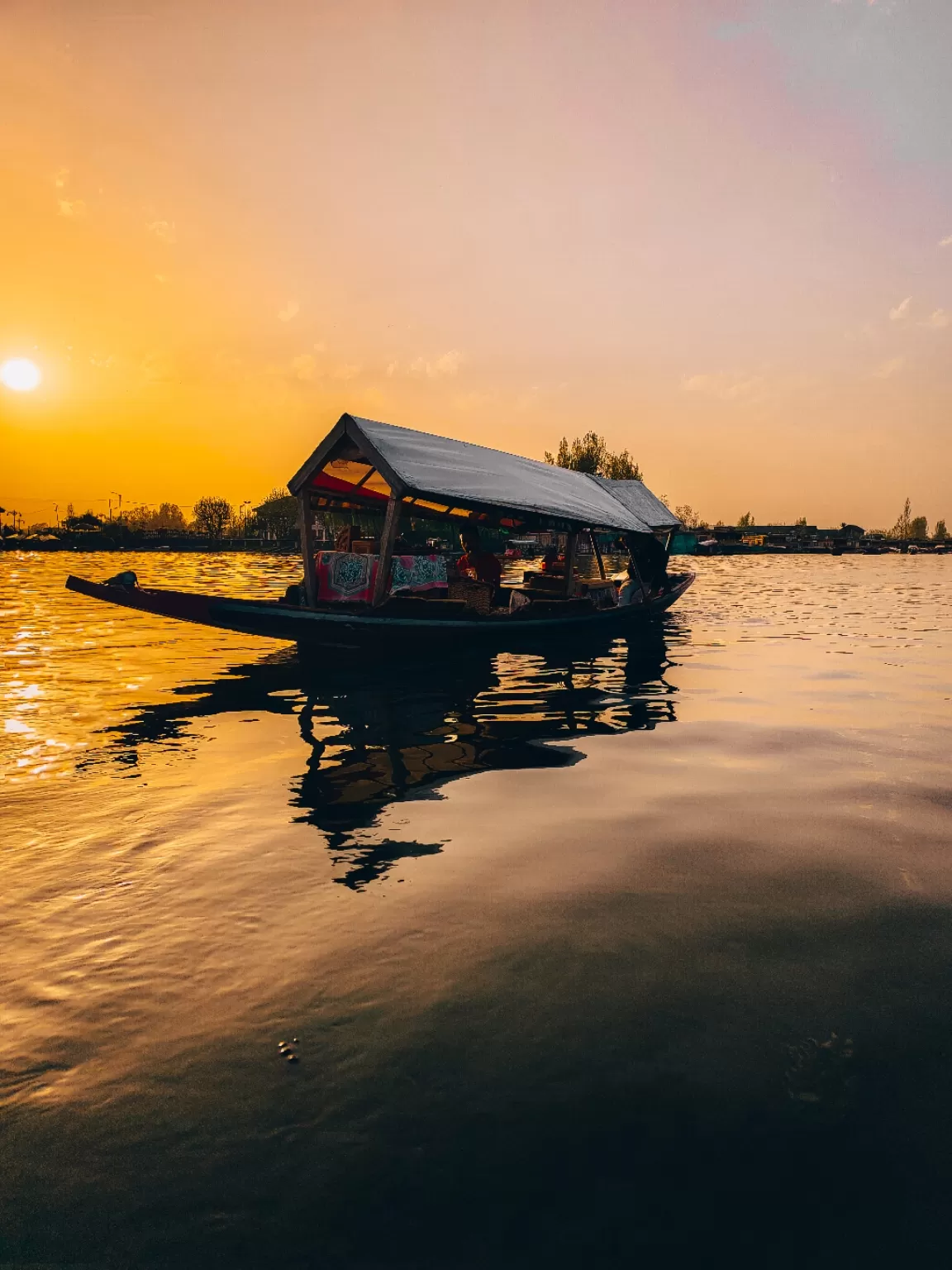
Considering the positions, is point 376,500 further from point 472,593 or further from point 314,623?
point 314,623

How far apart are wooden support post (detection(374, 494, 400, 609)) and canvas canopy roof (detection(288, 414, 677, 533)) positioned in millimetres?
417

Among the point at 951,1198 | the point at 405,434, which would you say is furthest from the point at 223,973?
the point at 405,434

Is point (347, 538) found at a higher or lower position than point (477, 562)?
higher

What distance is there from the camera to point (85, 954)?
3240 mm

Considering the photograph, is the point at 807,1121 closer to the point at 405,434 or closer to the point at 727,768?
the point at 727,768

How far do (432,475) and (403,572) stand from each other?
2.09 metres

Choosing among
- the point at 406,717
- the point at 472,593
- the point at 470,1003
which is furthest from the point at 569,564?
the point at 470,1003

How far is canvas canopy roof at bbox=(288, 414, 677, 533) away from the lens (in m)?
10.8

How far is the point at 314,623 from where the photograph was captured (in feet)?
35.4

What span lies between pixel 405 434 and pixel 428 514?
220 centimetres

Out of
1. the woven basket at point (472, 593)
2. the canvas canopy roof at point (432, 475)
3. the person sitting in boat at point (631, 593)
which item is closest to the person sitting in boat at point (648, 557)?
the person sitting in boat at point (631, 593)

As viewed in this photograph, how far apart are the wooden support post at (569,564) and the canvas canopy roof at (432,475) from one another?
1.90 feet

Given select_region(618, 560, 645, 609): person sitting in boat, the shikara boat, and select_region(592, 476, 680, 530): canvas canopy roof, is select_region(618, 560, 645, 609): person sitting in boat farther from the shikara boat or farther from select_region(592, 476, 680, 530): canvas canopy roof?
select_region(592, 476, 680, 530): canvas canopy roof

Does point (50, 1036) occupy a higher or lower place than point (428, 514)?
lower
